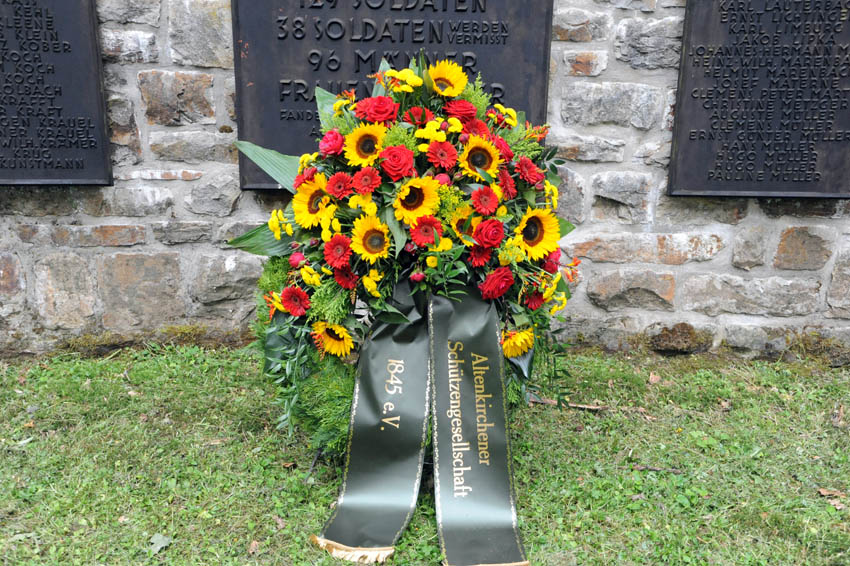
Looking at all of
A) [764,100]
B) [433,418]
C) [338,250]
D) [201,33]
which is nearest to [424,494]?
[433,418]

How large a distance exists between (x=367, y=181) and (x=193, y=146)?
140 centimetres

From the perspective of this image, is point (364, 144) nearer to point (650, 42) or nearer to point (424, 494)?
point (424, 494)

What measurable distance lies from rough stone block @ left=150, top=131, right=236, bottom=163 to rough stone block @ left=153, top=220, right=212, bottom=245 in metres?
0.30

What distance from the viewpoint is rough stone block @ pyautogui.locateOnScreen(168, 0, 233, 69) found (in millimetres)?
2846

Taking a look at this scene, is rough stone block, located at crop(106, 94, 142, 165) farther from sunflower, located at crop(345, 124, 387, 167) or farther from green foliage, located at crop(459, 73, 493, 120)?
green foliage, located at crop(459, 73, 493, 120)

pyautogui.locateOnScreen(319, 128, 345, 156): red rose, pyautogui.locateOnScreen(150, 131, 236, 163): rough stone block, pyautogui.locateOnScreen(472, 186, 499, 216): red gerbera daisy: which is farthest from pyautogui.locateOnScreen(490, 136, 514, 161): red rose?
pyautogui.locateOnScreen(150, 131, 236, 163): rough stone block

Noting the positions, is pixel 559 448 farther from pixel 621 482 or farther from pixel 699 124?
pixel 699 124

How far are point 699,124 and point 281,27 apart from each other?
1.92 meters

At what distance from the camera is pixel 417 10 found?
9.30ft

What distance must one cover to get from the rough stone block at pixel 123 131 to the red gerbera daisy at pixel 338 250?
1522 millimetres

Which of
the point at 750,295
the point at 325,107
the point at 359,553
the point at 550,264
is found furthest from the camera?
the point at 750,295

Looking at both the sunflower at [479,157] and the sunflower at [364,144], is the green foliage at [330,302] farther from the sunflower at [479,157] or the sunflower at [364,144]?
the sunflower at [479,157]

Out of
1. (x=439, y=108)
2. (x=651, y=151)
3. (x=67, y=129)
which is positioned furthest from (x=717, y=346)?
(x=67, y=129)

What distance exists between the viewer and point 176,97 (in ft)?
9.62
